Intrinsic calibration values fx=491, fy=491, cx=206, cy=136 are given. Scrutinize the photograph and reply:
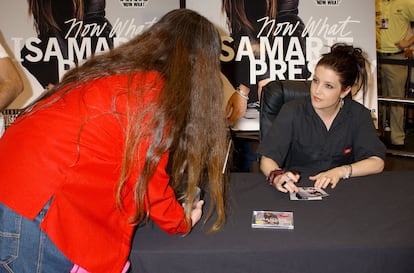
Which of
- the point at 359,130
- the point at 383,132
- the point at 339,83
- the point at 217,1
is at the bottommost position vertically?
the point at 383,132

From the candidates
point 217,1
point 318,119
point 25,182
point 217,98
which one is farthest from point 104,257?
point 217,1

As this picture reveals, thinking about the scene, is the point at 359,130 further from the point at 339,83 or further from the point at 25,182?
the point at 25,182

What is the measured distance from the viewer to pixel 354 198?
180 centimetres

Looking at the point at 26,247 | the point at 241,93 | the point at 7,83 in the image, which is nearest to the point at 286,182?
the point at 26,247

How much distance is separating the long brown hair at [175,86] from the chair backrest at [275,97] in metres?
Result: 0.99

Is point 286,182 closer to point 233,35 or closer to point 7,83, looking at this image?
point 7,83

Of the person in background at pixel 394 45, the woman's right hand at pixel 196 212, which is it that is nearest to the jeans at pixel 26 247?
the woman's right hand at pixel 196 212

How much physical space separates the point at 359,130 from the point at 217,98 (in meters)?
1.07

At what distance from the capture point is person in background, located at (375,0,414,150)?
4.84 meters

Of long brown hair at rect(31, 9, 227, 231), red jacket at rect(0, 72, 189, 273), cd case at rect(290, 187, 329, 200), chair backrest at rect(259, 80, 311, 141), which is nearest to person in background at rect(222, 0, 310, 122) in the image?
chair backrest at rect(259, 80, 311, 141)

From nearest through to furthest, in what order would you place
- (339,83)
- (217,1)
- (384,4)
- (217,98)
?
(217,98) < (339,83) < (217,1) < (384,4)

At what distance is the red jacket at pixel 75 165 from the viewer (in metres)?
1.20

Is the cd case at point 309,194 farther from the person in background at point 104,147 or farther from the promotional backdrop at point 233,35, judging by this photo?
the promotional backdrop at point 233,35

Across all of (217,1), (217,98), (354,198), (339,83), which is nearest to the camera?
(217,98)
